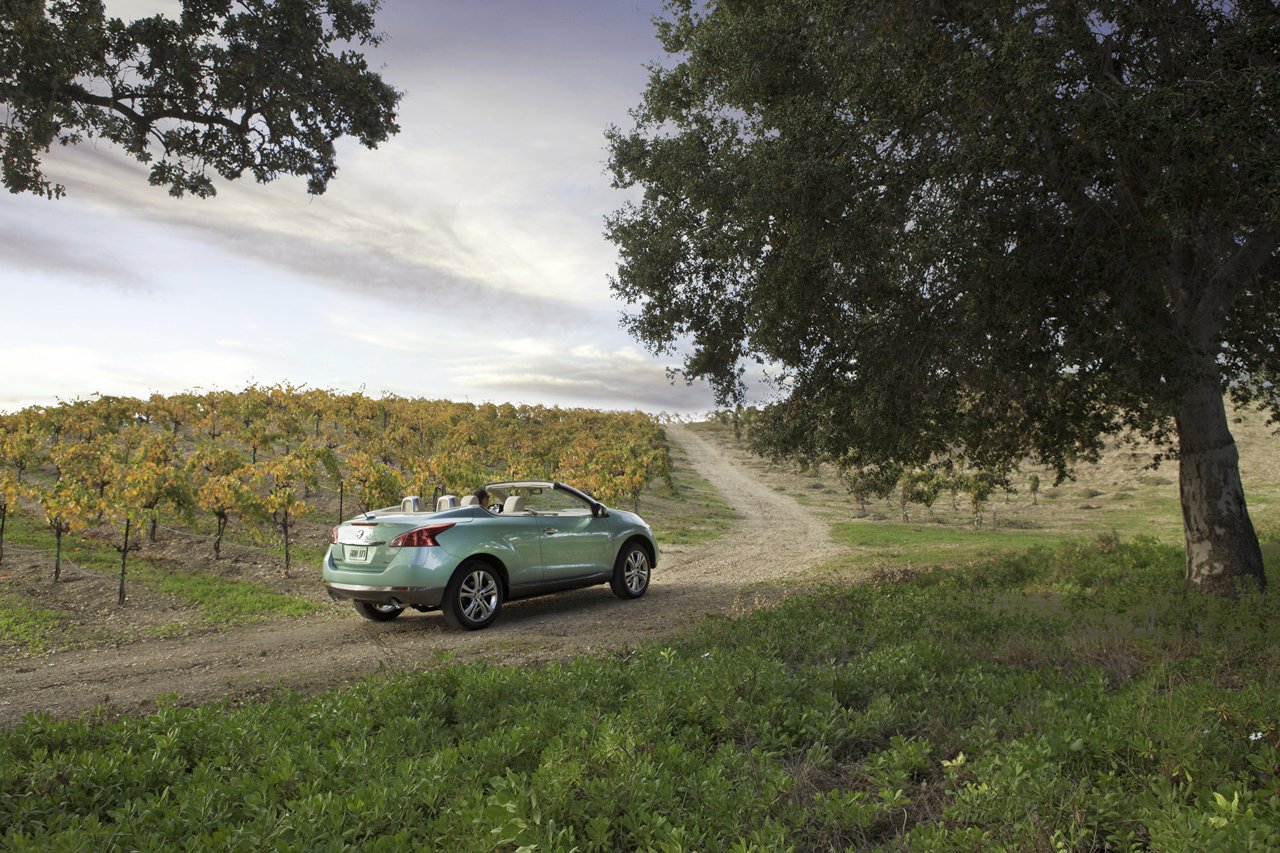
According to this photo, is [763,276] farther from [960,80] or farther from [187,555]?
[187,555]

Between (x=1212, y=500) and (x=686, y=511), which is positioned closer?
(x=1212, y=500)

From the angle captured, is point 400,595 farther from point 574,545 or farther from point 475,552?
point 574,545

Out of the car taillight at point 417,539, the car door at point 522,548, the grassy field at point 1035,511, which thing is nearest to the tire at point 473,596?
the car door at point 522,548

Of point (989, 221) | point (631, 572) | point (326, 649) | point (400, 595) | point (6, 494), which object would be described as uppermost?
point (989, 221)

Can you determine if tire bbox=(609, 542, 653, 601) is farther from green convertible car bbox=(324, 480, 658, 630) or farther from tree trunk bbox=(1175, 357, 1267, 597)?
tree trunk bbox=(1175, 357, 1267, 597)

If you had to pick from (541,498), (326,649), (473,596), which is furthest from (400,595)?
(541,498)

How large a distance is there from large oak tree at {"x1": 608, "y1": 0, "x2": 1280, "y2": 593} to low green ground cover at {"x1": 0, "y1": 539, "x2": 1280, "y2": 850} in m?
4.44

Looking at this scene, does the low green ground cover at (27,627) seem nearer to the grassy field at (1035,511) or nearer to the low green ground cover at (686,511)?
the grassy field at (1035,511)

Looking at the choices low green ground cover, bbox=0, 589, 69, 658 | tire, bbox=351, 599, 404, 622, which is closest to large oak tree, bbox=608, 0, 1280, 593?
tire, bbox=351, 599, 404, 622

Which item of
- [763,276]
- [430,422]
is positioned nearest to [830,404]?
[763,276]

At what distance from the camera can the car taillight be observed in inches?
329

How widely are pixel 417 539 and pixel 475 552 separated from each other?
704 mm

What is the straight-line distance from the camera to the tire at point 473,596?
28.0 ft

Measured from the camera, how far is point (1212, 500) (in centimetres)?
1041
